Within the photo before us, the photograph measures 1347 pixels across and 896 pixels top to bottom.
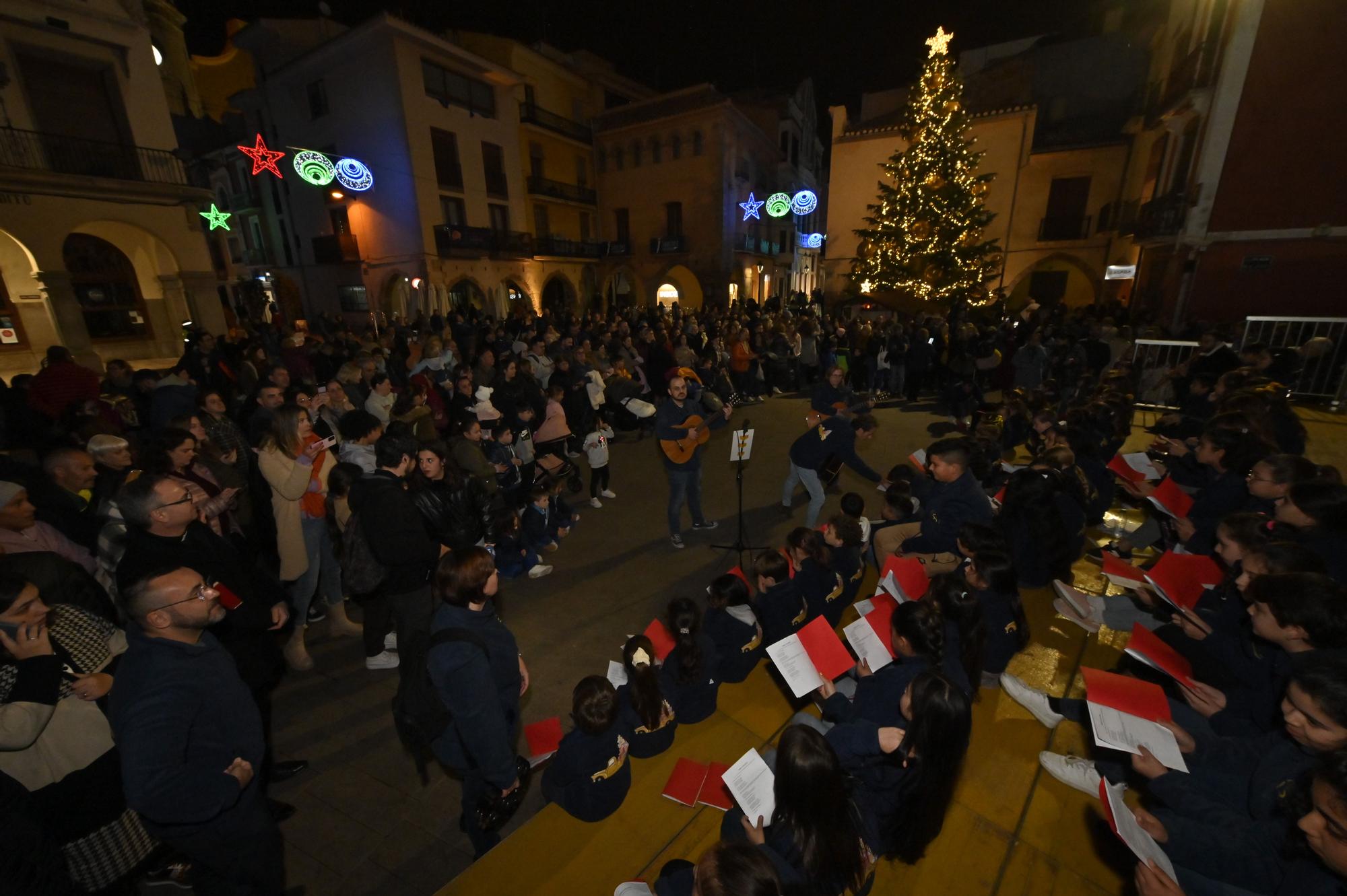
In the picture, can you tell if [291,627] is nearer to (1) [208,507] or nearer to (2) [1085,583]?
(1) [208,507]

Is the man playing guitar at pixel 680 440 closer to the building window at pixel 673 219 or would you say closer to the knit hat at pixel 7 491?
the knit hat at pixel 7 491

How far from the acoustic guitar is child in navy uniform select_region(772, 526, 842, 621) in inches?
82.8

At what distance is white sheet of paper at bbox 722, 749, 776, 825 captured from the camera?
227 centimetres

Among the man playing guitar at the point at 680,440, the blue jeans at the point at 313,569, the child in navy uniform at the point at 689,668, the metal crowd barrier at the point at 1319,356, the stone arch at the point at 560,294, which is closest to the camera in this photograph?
the child in navy uniform at the point at 689,668

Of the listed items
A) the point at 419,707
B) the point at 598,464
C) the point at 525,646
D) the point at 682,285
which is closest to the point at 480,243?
the point at 682,285

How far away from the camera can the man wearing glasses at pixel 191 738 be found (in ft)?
6.24

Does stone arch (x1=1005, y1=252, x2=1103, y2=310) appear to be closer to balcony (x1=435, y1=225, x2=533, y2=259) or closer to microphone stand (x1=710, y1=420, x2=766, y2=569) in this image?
balcony (x1=435, y1=225, x2=533, y2=259)

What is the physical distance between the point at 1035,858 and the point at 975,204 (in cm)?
1886

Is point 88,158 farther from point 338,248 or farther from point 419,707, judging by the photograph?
point 419,707

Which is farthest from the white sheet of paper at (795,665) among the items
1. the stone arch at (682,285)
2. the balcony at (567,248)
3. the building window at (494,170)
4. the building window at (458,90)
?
the stone arch at (682,285)

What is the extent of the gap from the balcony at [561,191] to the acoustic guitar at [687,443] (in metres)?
24.0

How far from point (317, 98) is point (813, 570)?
28234 mm

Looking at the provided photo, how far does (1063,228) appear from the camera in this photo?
858 inches

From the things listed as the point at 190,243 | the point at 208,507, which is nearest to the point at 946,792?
the point at 208,507
